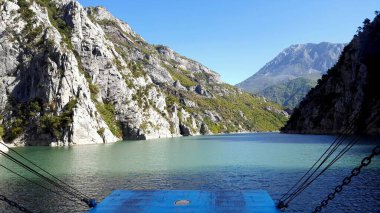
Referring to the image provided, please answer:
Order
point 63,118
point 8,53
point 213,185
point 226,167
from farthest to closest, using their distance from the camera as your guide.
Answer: point 8,53 < point 63,118 < point 226,167 < point 213,185

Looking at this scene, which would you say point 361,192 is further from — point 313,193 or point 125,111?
point 125,111

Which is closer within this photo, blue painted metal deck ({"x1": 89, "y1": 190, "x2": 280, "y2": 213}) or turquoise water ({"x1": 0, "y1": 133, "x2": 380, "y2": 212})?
blue painted metal deck ({"x1": 89, "y1": 190, "x2": 280, "y2": 213})

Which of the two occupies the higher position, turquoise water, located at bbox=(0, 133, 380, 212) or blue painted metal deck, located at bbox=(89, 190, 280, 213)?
blue painted metal deck, located at bbox=(89, 190, 280, 213)

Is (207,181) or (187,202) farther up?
(187,202)

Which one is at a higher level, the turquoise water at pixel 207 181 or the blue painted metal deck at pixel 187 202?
the blue painted metal deck at pixel 187 202

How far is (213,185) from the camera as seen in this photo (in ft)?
147

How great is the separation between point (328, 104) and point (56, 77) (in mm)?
142102

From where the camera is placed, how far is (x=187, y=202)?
21.9 meters

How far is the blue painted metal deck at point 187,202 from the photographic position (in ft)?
68.4

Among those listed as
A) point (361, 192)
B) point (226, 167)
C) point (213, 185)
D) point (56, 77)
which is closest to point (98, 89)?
point (56, 77)

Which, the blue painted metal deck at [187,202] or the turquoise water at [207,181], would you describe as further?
the turquoise water at [207,181]

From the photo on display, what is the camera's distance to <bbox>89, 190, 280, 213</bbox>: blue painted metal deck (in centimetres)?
2084

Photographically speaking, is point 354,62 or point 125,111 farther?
point 125,111

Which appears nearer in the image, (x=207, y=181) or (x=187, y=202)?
(x=187, y=202)
